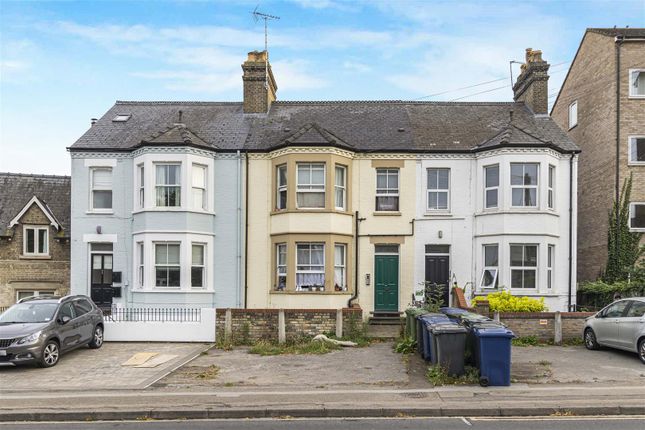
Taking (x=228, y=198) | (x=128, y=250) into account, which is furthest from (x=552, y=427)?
(x=128, y=250)

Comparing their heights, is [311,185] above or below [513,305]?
above

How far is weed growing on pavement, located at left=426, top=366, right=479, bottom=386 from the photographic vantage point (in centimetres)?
1123

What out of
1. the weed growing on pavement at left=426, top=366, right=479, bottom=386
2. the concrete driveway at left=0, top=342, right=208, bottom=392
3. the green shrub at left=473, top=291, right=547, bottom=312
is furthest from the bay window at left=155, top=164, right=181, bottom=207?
the weed growing on pavement at left=426, top=366, right=479, bottom=386

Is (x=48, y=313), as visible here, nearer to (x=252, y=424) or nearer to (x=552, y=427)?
(x=252, y=424)

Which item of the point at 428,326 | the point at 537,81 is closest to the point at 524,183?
the point at 537,81

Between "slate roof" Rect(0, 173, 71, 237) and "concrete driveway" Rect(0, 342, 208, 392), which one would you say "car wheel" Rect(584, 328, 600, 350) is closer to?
"concrete driveway" Rect(0, 342, 208, 392)

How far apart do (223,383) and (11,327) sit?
5.56 m

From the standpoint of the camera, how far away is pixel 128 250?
20.6m

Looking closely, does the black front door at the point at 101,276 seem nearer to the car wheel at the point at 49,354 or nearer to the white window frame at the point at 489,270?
the car wheel at the point at 49,354

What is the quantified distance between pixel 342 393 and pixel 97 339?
8464 millimetres

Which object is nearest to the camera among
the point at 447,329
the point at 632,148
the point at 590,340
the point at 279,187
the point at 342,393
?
the point at 342,393

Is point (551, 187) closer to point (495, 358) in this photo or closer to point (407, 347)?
point (407, 347)

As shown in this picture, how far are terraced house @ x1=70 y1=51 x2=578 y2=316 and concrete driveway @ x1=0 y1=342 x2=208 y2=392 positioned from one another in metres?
4.58

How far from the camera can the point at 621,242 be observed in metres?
21.2
